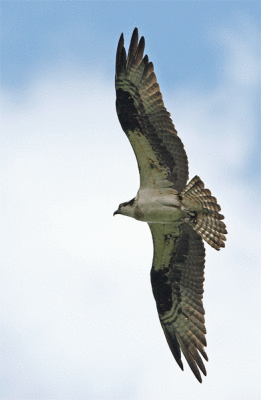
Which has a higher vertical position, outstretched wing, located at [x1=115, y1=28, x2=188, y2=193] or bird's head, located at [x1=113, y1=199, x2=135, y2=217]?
outstretched wing, located at [x1=115, y1=28, x2=188, y2=193]

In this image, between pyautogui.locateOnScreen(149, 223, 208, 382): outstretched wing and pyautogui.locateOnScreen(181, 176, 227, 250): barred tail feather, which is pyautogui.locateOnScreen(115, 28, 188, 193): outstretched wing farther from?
pyautogui.locateOnScreen(149, 223, 208, 382): outstretched wing

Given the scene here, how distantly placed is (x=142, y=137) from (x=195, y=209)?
5.86ft

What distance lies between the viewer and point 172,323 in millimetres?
13086

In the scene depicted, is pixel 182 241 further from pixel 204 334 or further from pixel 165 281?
pixel 204 334

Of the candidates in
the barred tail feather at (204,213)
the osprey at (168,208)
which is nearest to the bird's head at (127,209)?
the osprey at (168,208)

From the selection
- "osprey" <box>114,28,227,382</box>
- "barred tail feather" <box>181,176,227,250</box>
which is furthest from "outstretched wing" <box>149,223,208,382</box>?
"barred tail feather" <box>181,176,227,250</box>

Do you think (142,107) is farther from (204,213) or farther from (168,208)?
(204,213)

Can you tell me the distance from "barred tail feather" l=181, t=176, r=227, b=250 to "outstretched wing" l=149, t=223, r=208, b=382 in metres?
0.22

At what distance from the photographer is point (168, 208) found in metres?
12.2

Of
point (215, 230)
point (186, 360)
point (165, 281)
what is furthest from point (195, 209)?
point (186, 360)

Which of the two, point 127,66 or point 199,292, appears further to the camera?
point 199,292

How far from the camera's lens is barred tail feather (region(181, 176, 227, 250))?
40.0 ft

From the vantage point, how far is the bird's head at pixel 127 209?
40.1ft

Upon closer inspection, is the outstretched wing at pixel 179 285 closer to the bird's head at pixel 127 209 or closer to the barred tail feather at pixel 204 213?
the barred tail feather at pixel 204 213
